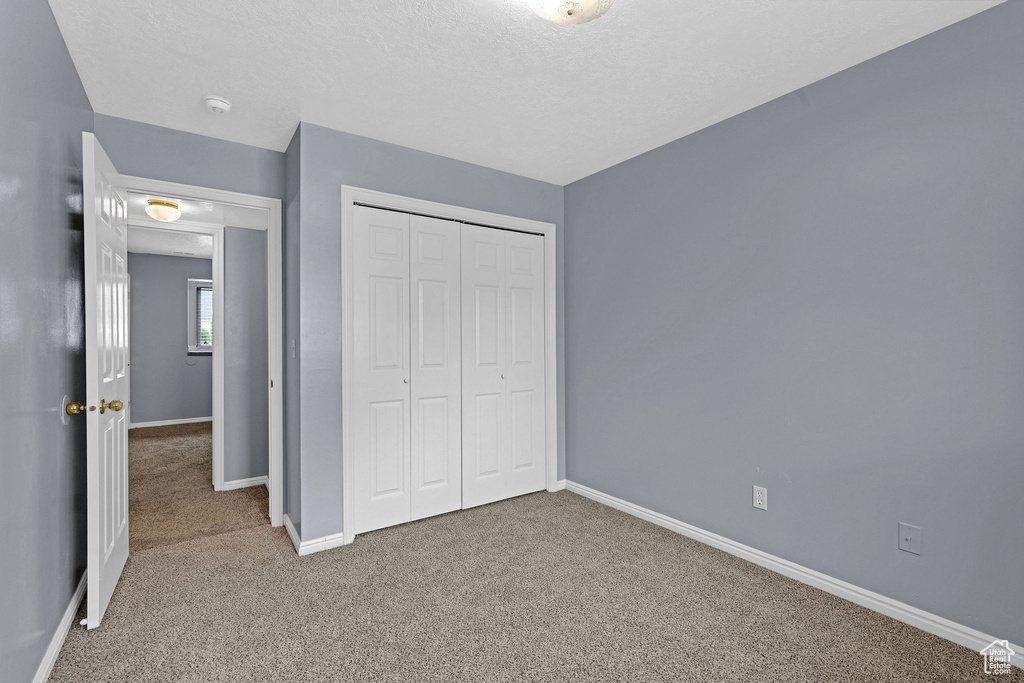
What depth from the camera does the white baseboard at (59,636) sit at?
A: 1.76m

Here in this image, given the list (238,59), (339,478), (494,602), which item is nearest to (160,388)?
(339,478)

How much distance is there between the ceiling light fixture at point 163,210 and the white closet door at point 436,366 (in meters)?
2.13

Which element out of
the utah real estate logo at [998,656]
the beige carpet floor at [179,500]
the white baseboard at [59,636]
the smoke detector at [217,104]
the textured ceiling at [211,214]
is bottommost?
the beige carpet floor at [179,500]

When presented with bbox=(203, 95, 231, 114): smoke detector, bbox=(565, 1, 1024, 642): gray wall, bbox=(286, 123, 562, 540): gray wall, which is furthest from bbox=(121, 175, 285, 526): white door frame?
bbox=(565, 1, 1024, 642): gray wall

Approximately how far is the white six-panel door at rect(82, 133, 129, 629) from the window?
5.16 metres

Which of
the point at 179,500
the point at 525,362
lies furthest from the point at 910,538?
the point at 179,500

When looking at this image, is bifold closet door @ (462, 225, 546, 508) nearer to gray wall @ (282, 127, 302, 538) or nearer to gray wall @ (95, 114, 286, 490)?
gray wall @ (282, 127, 302, 538)

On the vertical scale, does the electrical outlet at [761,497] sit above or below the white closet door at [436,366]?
below

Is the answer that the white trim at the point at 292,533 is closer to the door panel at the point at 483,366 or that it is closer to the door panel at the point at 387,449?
the door panel at the point at 387,449

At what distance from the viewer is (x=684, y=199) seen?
3.09m

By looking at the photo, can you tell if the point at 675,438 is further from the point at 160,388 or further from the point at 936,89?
the point at 160,388

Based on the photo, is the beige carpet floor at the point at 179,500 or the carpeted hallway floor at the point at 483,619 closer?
the carpeted hallway floor at the point at 483,619

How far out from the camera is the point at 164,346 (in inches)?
280

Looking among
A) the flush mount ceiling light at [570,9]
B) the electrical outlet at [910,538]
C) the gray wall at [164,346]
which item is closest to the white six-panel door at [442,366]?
the flush mount ceiling light at [570,9]
